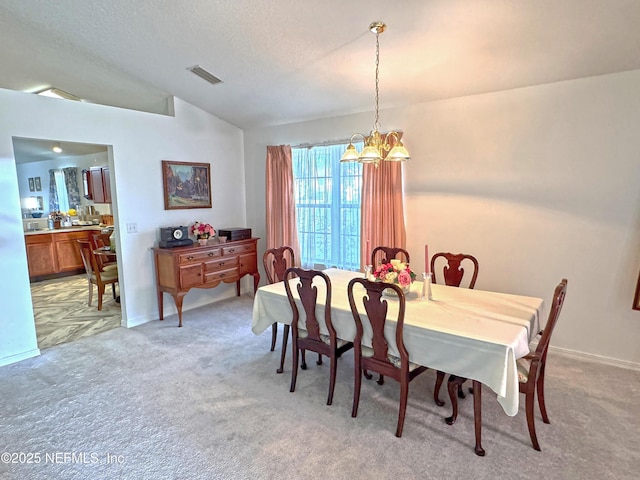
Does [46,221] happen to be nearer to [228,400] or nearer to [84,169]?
[84,169]

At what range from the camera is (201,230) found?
451 centimetres

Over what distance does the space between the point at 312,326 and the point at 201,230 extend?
2489mm

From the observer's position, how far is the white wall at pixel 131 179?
3.18m

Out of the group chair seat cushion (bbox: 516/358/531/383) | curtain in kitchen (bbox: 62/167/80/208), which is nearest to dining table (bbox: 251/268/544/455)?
chair seat cushion (bbox: 516/358/531/383)

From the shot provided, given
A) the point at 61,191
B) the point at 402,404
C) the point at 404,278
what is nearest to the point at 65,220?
the point at 61,191

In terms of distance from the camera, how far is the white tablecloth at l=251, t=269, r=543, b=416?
6.12ft

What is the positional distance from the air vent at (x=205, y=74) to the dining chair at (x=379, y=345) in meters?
2.76

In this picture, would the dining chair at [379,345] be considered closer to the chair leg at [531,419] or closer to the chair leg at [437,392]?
the chair leg at [437,392]

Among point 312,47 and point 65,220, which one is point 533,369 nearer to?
point 312,47

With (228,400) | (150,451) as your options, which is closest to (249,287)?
(228,400)

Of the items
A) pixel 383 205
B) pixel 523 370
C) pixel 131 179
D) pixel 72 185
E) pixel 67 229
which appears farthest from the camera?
pixel 72 185

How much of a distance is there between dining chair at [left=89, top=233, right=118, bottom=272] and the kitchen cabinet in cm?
144

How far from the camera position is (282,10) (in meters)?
2.54

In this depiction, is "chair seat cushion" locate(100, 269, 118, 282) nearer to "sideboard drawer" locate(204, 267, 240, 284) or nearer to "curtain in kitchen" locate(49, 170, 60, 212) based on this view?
"sideboard drawer" locate(204, 267, 240, 284)
